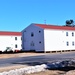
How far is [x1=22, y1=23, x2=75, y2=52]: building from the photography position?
58.5 meters

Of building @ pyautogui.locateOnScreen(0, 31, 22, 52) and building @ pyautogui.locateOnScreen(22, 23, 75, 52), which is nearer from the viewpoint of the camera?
building @ pyautogui.locateOnScreen(22, 23, 75, 52)

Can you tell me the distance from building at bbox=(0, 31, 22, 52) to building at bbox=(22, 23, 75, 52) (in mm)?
11271

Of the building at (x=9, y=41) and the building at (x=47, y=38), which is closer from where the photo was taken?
the building at (x=47, y=38)

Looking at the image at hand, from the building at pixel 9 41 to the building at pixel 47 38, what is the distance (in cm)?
1127

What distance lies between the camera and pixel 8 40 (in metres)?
75.1

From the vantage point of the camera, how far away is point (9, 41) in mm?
75438

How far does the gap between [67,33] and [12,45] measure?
20.2 meters

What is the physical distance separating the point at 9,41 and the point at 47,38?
2015cm

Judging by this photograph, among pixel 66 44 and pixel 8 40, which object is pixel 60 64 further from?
pixel 8 40

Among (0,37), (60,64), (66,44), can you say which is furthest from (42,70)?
(0,37)

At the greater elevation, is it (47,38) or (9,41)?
(9,41)

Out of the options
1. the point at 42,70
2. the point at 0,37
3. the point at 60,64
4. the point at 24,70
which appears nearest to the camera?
the point at 24,70

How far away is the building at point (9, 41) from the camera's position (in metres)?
73.8

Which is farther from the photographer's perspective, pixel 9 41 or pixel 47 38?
pixel 9 41
